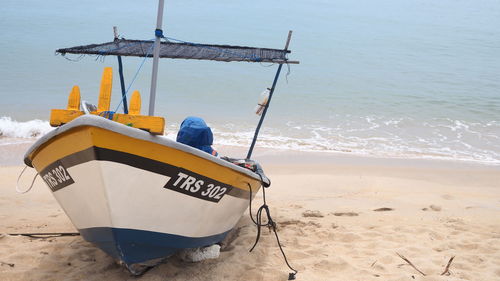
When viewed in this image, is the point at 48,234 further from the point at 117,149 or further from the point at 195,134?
the point at 117,149

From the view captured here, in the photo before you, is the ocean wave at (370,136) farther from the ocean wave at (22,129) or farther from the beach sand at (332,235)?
the beach sand at (332,235)

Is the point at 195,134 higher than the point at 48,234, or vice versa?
the point at 195,134

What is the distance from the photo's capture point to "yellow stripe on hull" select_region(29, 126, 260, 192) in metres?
3.56

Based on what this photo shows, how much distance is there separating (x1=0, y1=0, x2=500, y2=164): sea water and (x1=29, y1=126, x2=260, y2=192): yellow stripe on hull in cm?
181

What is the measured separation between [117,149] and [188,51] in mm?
2596

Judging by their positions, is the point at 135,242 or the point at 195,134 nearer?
the point at 135,242

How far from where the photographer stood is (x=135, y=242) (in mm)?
4102

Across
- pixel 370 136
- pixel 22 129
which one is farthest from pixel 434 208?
pixel 22 129

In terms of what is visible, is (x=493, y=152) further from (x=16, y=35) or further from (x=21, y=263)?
(x=16, y=35)

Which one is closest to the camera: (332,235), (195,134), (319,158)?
(195,134)

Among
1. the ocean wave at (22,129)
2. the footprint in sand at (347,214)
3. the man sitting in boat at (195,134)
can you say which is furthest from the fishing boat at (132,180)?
the ocean wave at (22,129)

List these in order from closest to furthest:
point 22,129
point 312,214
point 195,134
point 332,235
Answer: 1. point 195,134
2. point 332,235
3. point 312,214
4. point 22,129

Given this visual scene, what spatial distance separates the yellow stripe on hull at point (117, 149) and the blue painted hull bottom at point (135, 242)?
0.64m

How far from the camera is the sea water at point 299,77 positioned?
12094 mm
